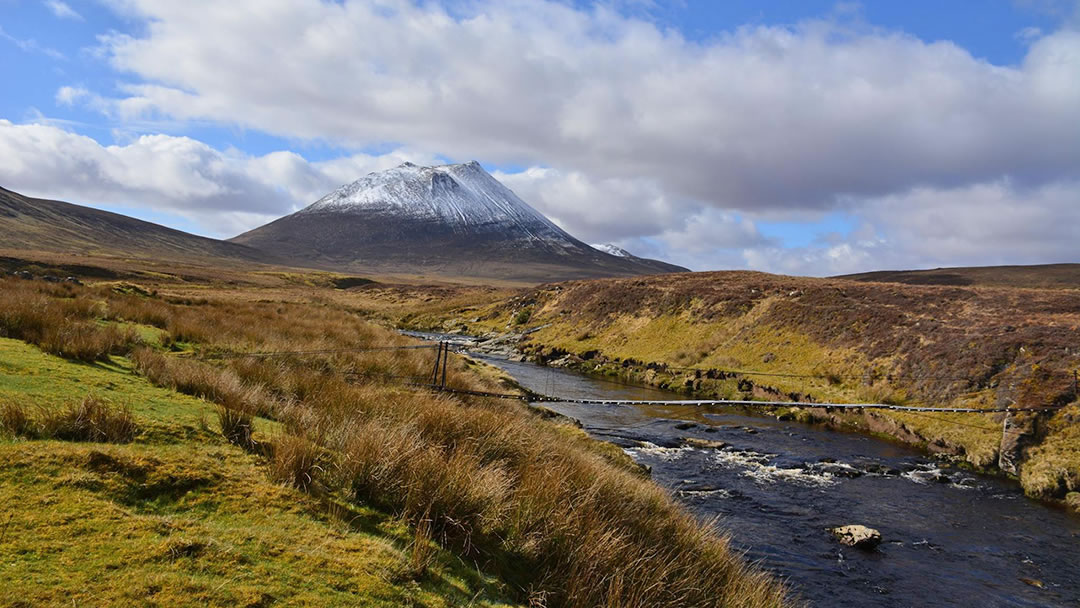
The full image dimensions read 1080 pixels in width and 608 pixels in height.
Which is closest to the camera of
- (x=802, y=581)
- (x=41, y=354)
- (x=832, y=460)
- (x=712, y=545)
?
(x=712, y=545)

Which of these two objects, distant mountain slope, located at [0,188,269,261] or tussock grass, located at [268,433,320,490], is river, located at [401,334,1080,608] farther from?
distant mountain slope, located at [0,188,269,261]

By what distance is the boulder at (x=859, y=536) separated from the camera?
492 inches

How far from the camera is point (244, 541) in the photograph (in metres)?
4.14

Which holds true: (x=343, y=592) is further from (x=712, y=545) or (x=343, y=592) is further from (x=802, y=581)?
(x=802, y=581)

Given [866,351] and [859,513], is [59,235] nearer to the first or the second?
[866,351]

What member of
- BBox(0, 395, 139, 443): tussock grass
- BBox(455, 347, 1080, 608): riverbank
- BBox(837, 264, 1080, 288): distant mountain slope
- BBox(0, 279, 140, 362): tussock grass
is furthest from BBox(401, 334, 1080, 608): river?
BBox(837, 264, 1080, 288): distant mountain slope

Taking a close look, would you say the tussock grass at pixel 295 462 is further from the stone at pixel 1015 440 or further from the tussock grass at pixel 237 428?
the stone at pixel 1015 440

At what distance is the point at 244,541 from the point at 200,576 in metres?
0.55

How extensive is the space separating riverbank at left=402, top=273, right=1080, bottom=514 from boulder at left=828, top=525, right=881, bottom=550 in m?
7.14

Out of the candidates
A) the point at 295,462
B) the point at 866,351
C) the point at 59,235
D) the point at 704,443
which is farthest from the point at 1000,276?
the point at 59,235

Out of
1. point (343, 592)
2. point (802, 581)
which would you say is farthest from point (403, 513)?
point (802, 581)

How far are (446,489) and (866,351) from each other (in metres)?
30.0

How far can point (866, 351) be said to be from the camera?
2959 centimetres

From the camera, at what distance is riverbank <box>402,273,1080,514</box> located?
19.3 metres
